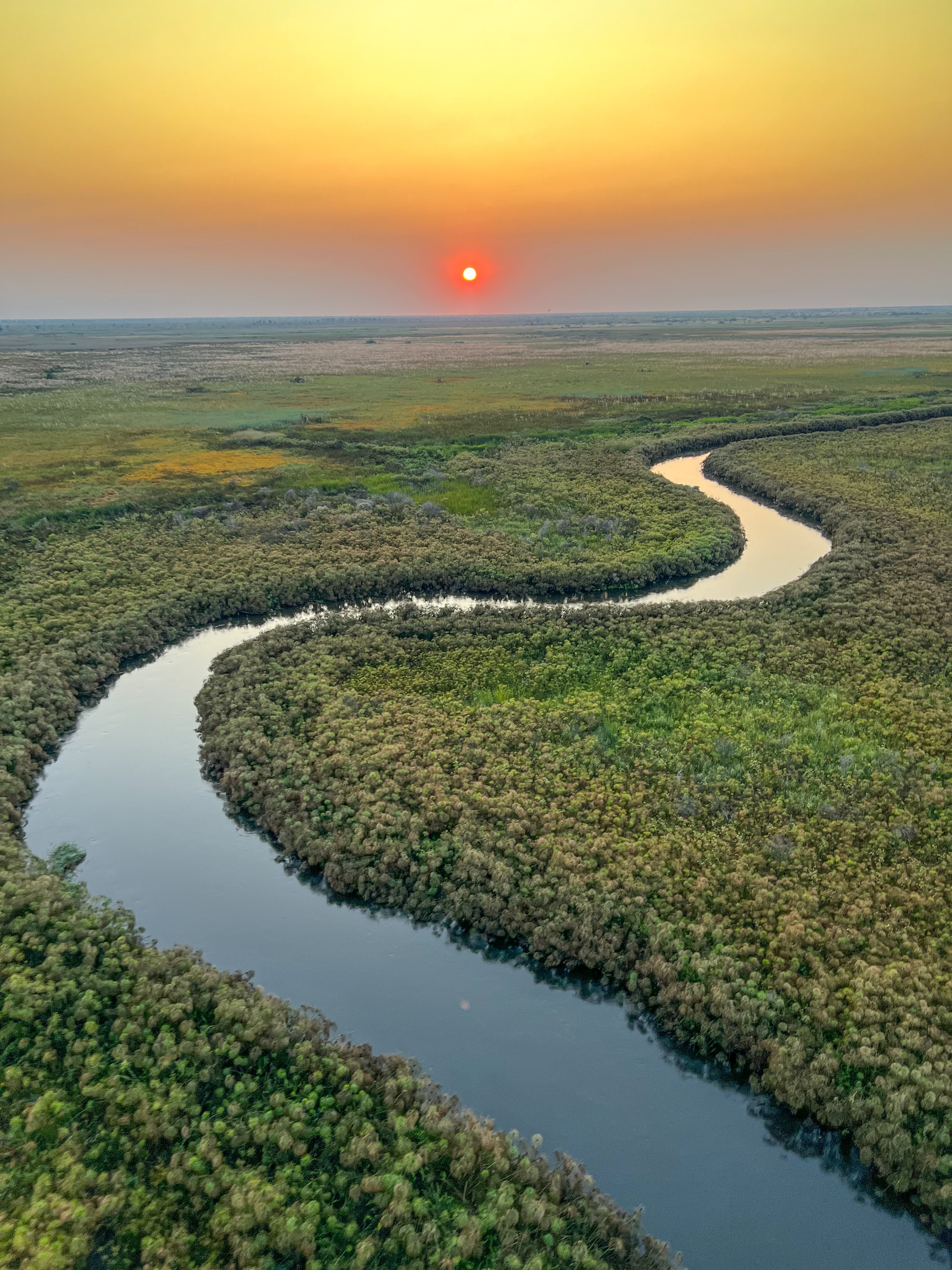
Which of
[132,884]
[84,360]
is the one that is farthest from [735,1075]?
[84,360]

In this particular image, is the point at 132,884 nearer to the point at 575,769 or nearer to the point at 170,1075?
the point at 170,1075

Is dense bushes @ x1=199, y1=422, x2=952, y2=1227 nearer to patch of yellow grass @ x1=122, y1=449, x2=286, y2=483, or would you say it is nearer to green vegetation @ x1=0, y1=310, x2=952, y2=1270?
green vegetation @ x1=0, y1=310, x2=952, y2=1270

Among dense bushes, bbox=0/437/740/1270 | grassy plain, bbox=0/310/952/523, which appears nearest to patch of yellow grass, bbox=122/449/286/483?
grassy plain, bbox=0/310/952/523

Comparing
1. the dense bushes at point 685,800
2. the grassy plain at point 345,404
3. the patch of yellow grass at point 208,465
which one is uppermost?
the grassy plain at point 345,404

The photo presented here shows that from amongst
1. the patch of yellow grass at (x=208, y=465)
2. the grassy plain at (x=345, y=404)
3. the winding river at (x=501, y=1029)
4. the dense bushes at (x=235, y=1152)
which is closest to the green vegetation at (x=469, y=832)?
→ the dense bushes at (x=235, y=1152)

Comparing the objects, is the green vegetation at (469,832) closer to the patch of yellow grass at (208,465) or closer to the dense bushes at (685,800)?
the dense bushes at (685,800)

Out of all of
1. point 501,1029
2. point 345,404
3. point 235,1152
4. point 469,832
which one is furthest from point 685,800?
point 345,404

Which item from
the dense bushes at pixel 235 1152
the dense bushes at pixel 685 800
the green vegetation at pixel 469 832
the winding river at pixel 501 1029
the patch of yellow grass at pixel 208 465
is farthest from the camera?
the patch of yellow grass at pixel 208 465
